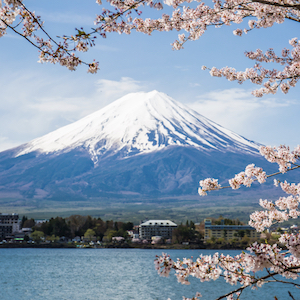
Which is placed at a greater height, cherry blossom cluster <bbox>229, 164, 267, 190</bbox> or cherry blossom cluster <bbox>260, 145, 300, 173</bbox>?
cherry blossom cluster <bbox>260, 145, 300, 173</bbox>

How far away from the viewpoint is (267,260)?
3.84 meters

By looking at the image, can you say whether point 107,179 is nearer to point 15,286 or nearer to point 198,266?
point 15,286

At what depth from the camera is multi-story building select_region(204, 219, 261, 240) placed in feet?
338

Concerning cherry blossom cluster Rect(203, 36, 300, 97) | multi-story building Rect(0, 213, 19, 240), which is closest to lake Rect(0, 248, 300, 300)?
cherry blossom cluster Rect(203, 36, 300, 97)

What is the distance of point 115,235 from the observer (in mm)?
106375

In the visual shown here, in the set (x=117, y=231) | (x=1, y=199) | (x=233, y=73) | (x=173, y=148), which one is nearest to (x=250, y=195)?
(x=173, y=148)

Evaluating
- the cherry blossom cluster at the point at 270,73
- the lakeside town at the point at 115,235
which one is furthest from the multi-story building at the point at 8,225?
the cherry blossom cluster at the point at 270,73

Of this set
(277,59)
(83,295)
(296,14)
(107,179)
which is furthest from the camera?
(107,179)

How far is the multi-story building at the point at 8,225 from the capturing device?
108 metres

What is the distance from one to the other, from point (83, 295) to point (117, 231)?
7862 centimetres

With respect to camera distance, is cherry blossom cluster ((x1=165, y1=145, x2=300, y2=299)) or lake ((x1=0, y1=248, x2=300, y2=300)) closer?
cherry blossom cluster ((x1=165, y1=145, x2=300, y2=299))

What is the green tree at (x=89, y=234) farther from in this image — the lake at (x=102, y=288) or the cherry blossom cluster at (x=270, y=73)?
the cherry blossom cluster at (x=270, y=73)

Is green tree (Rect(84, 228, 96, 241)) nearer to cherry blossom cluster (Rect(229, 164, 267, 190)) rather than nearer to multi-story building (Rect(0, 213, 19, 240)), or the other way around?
multi-story building (Rect(0, 213, 19, 240))

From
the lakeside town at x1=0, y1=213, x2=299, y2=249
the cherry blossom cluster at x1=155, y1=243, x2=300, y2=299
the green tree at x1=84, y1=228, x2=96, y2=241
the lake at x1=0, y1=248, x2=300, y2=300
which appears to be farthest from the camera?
the green tree at x1=84, y1=228, x2=96, y2=241
